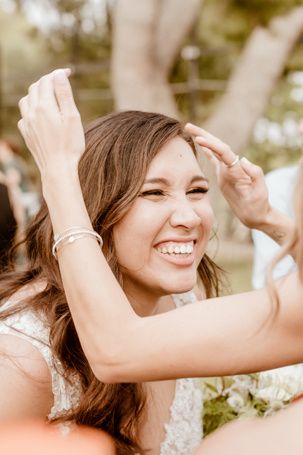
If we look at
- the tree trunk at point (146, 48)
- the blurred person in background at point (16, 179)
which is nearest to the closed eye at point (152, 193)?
the blurred person in background at point (16, 179)

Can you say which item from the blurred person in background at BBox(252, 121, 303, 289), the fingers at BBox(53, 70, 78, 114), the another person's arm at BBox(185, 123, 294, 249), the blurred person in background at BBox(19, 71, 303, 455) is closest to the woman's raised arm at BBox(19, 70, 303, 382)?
the blurred person in background at BBox(19, 71, 303, 455)

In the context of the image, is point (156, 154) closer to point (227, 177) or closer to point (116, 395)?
point (227, 177)

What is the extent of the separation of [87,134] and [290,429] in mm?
1436

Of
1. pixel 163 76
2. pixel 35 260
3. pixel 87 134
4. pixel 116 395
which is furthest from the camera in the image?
pixel 163 76

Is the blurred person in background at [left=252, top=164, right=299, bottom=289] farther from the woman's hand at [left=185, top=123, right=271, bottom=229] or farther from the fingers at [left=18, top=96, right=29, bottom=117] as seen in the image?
the fingers at [left=18, top=96, right=29, bottom=117]

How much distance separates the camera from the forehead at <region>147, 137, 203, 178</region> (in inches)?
99.6

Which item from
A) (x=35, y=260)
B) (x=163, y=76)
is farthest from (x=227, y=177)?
(x=163, y=76)

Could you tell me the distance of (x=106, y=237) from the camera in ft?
8.32

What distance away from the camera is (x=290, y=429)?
4.95 feet

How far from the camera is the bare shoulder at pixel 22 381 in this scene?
7.07 ft

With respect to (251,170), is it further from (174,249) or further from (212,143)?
(174,249)

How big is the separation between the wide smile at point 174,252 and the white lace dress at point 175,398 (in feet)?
1.42

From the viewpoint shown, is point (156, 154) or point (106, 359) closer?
point (106, 359)

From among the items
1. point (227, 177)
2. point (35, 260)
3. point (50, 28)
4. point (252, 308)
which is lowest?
point (50, 28)
